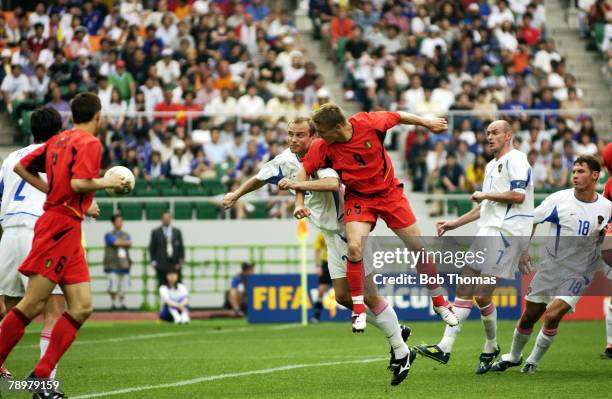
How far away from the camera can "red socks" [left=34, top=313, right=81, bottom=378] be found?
8.88 m

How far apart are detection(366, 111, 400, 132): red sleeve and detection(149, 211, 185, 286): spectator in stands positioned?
1353 cm

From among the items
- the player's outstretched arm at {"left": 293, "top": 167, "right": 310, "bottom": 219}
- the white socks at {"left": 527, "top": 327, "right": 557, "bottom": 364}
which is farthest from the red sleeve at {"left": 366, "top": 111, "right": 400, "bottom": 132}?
the white socks at {"left": 527, "top": 327, "right": 557, "bottom": 364}

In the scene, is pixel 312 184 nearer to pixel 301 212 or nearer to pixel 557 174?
pixel 301 212

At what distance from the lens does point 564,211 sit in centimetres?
1156

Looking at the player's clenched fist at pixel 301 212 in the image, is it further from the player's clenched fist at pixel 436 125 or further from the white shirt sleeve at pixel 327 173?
the player's clenched fist at pixel 436 125

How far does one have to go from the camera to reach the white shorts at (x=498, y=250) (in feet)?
39.2

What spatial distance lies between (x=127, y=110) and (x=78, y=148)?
18.0 metres

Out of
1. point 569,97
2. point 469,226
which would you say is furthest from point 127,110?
point 569,97

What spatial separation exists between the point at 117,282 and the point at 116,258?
55 centimetres

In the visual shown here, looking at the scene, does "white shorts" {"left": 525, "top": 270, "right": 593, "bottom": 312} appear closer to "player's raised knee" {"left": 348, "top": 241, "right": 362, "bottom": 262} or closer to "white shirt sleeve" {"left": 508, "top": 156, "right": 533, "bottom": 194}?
"white shirt sleeve" {"left": 508, "top": 156, "right": 533, "bottom": 194}

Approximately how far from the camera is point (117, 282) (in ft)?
83.1

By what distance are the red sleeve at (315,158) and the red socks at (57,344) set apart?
2.93m

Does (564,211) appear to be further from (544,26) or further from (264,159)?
(544,26)

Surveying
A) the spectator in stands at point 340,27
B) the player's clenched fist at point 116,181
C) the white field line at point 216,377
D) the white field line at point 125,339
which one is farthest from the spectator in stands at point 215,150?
the player's clenched fist at point 116,181
